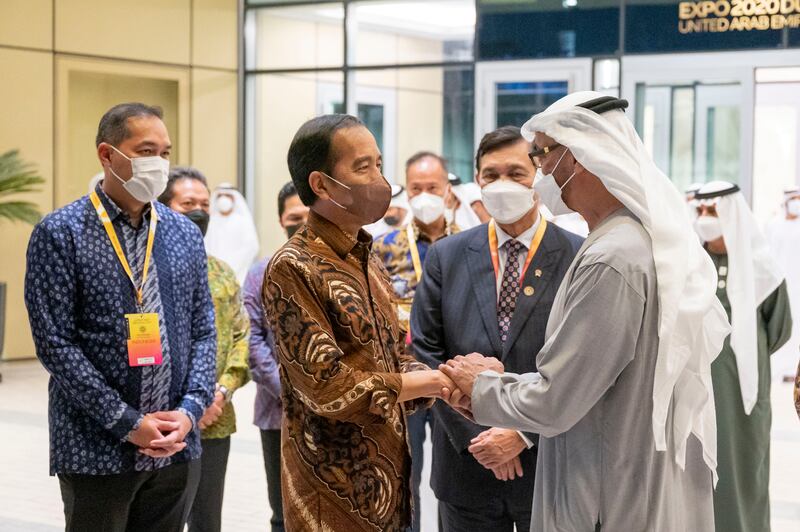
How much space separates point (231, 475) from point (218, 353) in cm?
285

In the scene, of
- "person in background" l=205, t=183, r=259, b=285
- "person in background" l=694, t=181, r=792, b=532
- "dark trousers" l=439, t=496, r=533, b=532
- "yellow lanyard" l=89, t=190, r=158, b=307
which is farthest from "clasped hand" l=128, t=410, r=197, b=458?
"person in background" l=205, t=183, r=259, b=285

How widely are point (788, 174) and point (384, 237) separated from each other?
9.26 m

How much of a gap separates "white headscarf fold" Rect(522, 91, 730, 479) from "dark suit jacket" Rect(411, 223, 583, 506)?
0.77m

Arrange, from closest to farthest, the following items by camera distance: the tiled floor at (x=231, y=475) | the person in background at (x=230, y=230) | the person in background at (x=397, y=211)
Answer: the tiled floor at (x=231, y=475)
the person in background at (x=397, y=211)
the person in background at (x=230, y=230)

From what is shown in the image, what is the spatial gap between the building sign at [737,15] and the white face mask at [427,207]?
8045mm

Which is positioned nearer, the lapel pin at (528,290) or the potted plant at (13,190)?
the lapel pin at (528,290)

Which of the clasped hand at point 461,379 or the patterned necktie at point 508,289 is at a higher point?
the patterned necktie at point 508,289

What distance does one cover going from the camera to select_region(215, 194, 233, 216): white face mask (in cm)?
1256

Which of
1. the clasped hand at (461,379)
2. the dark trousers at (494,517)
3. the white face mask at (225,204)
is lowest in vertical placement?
the dark trousers at (494,517)

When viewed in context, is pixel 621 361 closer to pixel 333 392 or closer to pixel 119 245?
pixel 333 392

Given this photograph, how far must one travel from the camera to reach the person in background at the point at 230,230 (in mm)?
12523

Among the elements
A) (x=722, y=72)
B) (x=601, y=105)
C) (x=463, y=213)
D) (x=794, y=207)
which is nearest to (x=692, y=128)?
(x=722, y=72)

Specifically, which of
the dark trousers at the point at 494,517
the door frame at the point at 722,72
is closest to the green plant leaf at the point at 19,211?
the door frame at the point at 722,72

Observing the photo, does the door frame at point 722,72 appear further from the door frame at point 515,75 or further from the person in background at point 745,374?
the person in background at point 745,374
